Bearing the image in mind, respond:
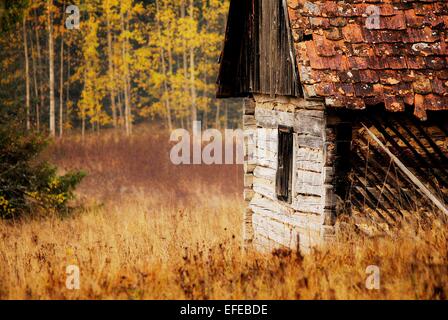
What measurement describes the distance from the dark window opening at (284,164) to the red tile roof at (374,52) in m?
1.64

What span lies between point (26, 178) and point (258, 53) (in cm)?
593

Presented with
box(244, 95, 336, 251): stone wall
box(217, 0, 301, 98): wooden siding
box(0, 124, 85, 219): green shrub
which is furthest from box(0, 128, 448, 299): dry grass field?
box(217, 0, 301, 98): wooden siding

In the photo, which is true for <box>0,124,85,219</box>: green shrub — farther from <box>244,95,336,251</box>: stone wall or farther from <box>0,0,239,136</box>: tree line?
<box>0,0,239,136</box>: tree line

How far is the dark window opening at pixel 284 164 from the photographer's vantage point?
1044cm

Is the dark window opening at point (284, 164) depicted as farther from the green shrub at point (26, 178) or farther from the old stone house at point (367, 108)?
the green shrub at point (26, 178)

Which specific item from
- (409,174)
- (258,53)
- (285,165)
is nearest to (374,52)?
(409,174)

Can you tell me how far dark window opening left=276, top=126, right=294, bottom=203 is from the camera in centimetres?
1044

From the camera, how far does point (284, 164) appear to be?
35.0 ft

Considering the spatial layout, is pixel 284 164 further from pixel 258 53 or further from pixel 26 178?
pixel 26 178

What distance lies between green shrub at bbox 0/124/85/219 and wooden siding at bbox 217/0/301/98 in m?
4.39

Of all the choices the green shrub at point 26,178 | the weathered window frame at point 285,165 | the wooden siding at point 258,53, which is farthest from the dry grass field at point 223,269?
the wooden siding at point 258,53

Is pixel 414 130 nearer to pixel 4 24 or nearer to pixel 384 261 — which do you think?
pixel 384 261

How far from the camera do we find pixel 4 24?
12.4 metres

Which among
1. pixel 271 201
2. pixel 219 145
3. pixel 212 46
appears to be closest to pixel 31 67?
pixel 212 46
